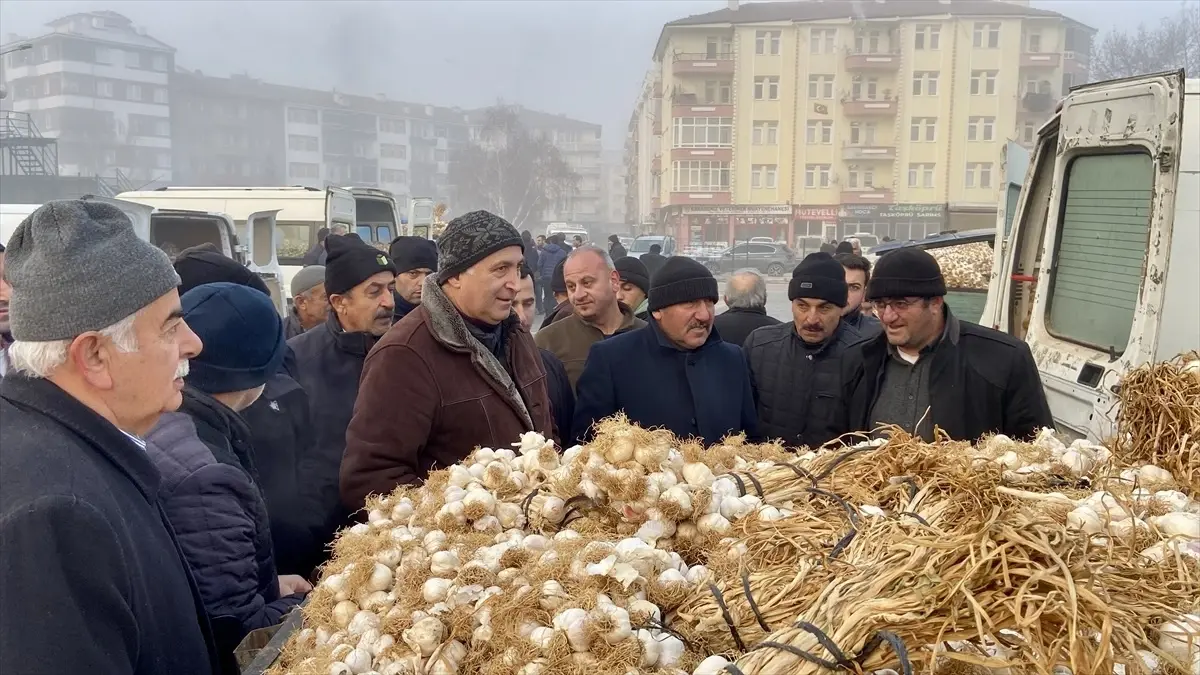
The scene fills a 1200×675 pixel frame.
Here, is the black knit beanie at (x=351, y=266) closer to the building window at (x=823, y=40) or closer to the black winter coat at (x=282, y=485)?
the black winter coat at (x=282, y=485)

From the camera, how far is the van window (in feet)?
13.8

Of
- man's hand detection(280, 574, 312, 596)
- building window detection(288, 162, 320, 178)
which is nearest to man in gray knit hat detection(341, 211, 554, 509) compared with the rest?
man's hand detection(280, 574, 312, 596)

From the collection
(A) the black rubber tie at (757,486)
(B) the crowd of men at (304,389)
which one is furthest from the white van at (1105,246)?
(A) the black rubber tie at (757,486)

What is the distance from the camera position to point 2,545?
1515 millimetres

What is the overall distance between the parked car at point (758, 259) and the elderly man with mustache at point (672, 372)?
106 feet

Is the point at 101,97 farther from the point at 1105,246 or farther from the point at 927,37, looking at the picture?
the point at 1105,246

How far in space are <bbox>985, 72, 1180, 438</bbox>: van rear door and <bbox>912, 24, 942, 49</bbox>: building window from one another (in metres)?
54.8

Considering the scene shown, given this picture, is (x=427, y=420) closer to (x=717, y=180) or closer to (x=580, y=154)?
(x=717, y=180)

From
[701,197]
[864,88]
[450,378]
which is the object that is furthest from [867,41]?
[450,378]

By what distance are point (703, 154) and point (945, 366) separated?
53930 mm

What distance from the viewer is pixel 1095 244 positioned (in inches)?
182

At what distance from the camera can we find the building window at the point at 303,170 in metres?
87.0

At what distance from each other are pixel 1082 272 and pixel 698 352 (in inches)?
95.0

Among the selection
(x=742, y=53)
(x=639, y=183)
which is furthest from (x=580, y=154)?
(x=742, y=53)
